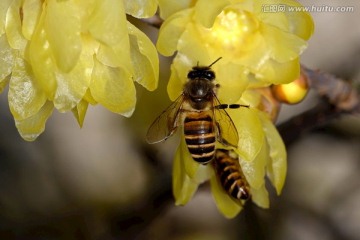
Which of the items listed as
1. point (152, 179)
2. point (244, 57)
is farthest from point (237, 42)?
point (152, 179)

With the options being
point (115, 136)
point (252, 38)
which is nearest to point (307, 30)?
point (252, 38)

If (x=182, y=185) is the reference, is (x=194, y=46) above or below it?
above

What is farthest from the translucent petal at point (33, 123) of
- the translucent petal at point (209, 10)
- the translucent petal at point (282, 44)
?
the translucent petal at point (282, 44)

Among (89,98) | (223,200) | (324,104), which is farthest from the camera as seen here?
(324,104)

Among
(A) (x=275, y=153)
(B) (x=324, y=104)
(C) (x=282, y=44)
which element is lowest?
(B) (x=324, y=104)

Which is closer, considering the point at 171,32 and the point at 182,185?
the point at 171,32

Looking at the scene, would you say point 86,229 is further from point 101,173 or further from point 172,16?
point 172,16

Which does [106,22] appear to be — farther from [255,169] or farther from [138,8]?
[255,169]
